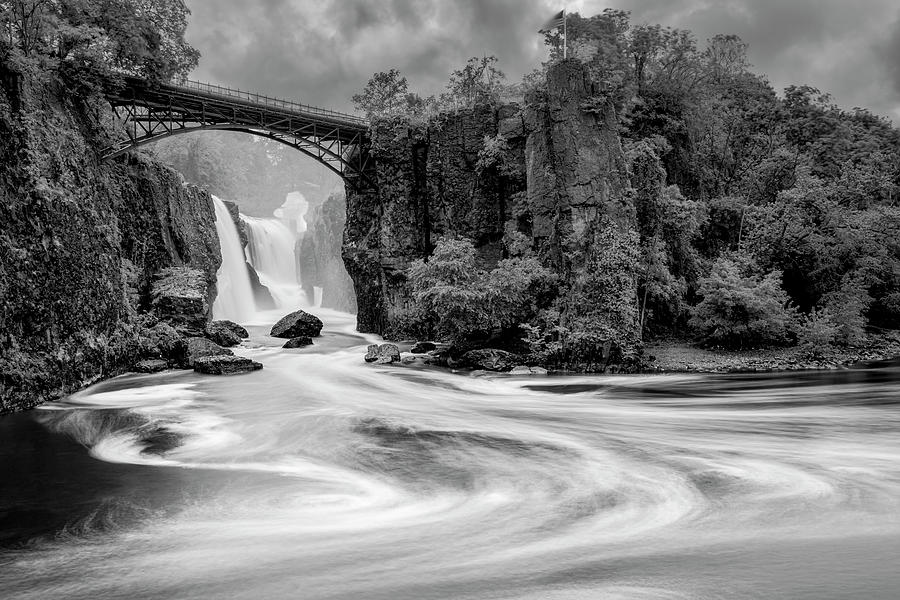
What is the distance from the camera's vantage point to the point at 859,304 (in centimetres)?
2012

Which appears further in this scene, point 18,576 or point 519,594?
point 18,576

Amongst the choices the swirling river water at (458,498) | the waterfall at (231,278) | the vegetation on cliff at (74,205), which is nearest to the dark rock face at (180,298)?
the vegetation on cliff at (74,205)

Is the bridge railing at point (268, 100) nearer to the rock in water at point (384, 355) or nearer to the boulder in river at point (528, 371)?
the rock in water at point (384, 355)

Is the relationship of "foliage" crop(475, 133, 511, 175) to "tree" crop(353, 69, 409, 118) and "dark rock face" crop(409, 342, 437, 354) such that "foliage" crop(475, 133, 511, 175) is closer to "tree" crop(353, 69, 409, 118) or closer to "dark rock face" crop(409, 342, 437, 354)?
"dark rock face" crop(409, 342, 437, 354)

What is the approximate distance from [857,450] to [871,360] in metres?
12.9

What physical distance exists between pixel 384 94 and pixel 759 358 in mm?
28165

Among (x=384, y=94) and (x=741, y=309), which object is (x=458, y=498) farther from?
(x=384, y=94)

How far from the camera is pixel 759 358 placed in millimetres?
18641

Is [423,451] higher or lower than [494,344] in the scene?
lower

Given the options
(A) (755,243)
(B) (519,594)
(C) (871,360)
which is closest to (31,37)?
(B) (519,594)

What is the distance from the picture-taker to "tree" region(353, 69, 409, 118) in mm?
35688

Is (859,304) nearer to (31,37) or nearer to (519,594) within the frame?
(519,594)

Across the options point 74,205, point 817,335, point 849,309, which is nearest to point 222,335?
point 74,205

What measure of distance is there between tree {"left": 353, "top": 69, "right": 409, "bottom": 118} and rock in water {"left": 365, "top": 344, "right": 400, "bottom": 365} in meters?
20.6
